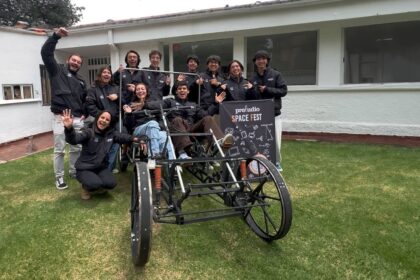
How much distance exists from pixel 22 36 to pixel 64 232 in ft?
25.5

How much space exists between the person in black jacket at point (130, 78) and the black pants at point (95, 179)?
114cm

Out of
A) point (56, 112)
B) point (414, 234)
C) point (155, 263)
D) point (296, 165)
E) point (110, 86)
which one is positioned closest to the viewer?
point (155, 263)

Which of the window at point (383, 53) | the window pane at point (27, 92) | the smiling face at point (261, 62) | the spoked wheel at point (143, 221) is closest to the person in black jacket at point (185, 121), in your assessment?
the smiling face at point (261, 62)

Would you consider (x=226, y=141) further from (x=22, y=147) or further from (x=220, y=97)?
(x=22, y=147)

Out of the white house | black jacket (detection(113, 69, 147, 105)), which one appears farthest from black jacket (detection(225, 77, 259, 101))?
the white house

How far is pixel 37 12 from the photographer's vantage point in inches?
984

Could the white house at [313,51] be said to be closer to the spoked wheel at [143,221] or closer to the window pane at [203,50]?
the window pane at [203,50]

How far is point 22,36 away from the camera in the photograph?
379 inches

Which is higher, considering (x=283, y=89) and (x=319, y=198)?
(x=283, y=89)

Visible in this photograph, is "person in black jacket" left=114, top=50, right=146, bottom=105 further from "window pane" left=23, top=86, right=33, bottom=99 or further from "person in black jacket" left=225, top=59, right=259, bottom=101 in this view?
"window pane" left=23, top=86, right=33, bottom=99

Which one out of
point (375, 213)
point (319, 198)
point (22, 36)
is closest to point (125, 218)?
point (319, 198)

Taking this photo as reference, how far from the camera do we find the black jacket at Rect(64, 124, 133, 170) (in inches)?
178

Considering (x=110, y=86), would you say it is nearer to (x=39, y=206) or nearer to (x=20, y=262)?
(x=39, y=206)

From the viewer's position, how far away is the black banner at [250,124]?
5059 millimetres
